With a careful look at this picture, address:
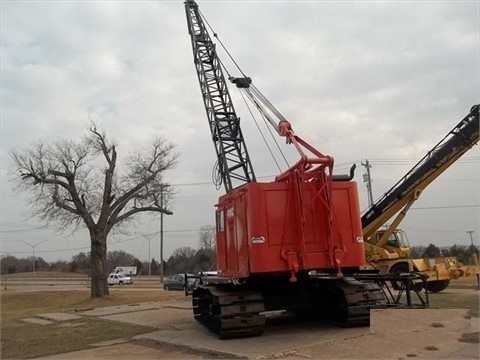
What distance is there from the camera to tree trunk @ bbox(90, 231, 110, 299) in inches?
1054

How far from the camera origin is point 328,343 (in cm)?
922

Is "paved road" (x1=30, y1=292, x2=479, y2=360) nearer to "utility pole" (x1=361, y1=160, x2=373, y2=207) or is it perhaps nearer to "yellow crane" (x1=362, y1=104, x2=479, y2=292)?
"yellow crane" (x1=362, y1=104, x2=479, y2=292)

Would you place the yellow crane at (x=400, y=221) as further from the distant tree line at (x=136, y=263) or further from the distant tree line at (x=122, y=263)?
the distant tree line at (x=122, y=263)

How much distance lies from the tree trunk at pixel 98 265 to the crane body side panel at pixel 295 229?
17.9 metres

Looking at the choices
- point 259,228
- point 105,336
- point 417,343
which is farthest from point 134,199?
point 417,343

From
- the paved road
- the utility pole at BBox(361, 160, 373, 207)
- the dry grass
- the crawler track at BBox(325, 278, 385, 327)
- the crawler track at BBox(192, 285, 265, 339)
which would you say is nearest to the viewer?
the paved road

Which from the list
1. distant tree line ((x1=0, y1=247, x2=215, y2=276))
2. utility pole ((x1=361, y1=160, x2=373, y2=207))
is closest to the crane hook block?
utility pole ((x1=361, y1=160, x2=373, y2=207))

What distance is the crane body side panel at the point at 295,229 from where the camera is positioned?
9828mm

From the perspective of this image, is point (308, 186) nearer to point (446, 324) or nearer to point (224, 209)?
point (224, 209)

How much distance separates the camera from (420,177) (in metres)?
20.4

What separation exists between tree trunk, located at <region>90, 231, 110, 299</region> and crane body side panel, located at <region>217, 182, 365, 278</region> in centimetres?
1787

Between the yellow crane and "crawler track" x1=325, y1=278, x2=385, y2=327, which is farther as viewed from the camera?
the yellow crane

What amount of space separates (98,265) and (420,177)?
16851 mm

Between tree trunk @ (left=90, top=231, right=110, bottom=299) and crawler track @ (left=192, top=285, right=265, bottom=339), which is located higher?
tree trunk @ (left=90, top=231, right=110, bottom=299)
